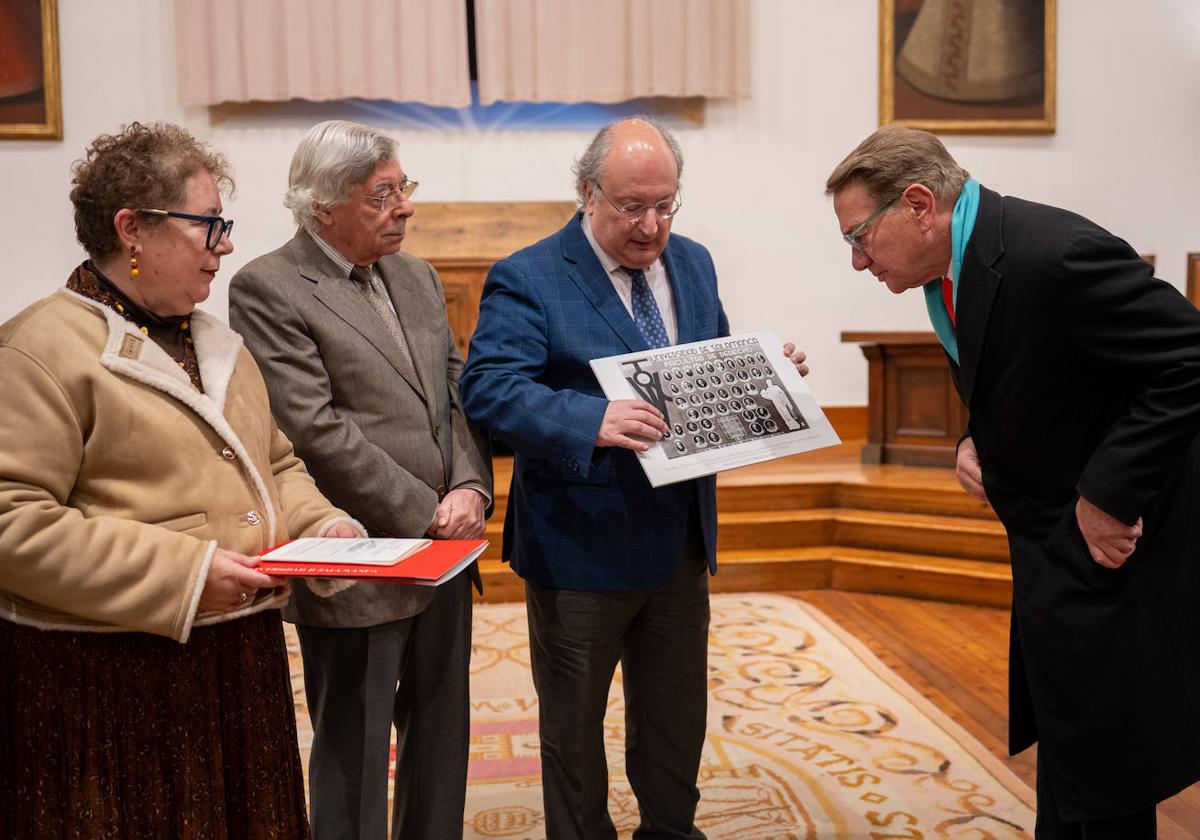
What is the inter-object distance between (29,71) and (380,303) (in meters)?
5.93

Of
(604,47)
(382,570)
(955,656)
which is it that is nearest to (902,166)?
(382,570)

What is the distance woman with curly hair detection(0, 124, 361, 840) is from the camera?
1.60 metres

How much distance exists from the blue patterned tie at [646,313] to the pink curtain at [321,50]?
5053mm

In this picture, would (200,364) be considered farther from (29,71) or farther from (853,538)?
(29,71)

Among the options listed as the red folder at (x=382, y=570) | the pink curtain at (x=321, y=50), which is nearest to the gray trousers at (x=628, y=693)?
the red folder at (x=382, y=570)

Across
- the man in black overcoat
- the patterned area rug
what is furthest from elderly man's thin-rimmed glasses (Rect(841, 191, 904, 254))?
the patterned area rug

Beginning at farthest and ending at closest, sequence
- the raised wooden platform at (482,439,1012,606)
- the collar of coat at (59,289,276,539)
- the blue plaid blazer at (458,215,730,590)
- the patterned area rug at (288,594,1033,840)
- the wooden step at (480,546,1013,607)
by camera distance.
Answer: the raised wooden platform at (482,439,1012,606) < the wooden step at (480,546,1013,607) < the patterned area rug at (288,594,1033,840) < the blue plaid blazer at (458,215,730,590) < the collar of coat at (59,289,276,539)

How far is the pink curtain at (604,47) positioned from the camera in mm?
7148

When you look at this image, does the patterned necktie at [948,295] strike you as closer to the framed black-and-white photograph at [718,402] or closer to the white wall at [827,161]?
the framed black-and-white photograph at [718,402]

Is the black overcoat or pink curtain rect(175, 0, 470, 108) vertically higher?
pink curtain rect(175, 0, 470, 108)

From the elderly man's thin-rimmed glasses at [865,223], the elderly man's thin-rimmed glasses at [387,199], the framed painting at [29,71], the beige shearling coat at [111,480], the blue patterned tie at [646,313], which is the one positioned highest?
the framed painting at [29,71]

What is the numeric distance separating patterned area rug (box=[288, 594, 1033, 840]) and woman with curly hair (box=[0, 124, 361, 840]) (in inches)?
53.7

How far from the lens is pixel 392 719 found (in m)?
2.32

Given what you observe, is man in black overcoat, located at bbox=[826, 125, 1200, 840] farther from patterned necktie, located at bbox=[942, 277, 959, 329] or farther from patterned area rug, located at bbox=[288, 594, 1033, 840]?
patterned area rug, located at bbox=[288, 594, 1033, 840]
